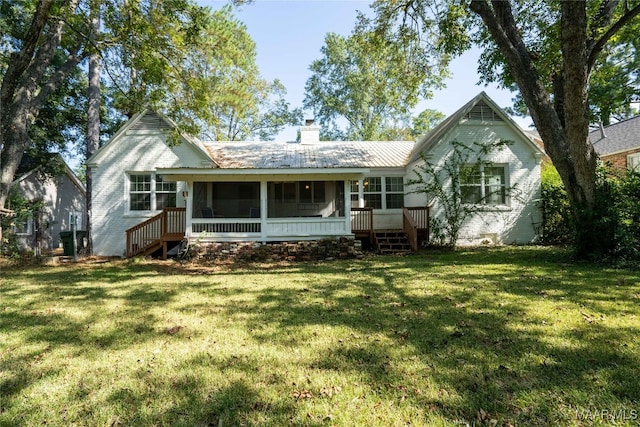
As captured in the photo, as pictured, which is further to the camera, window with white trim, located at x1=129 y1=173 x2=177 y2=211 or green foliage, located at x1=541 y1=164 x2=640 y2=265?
window with white trim, located at x1=129 y1=173 x2=177 y2=211

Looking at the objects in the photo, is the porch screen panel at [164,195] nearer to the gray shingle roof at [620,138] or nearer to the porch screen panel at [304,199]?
the porch screen panel at [304,199]

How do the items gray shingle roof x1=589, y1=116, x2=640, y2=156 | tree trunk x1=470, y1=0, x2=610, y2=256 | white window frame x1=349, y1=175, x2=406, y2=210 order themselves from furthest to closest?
gray shingle roof x1=589, y1=116, x2=640, y2=156
white window frame x1=349, y1=175, x2=406, y2=210
tree trunk x1=470, y1=0, x2=610, y2=256

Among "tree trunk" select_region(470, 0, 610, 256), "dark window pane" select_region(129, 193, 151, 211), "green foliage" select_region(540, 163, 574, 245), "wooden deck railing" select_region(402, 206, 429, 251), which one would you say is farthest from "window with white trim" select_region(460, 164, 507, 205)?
"dark window pane" select_region(129, 193, 151, 211)

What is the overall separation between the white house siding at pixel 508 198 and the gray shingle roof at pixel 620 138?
850cm

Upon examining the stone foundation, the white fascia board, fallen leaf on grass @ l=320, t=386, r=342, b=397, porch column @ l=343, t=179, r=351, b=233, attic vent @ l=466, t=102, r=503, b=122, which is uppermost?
attic vent @ l=466, t=102, r=503, b=122

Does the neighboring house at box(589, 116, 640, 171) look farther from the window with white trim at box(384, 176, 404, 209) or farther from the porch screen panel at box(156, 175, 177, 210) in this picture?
the porch screen panel at box(156, 175, 177, 210)

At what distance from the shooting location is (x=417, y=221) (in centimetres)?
1347

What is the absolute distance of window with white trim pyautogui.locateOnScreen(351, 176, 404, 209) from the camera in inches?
594

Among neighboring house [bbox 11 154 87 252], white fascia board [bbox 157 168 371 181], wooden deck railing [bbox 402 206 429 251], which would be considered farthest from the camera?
neighboring house [bbox 11 154 87 252]

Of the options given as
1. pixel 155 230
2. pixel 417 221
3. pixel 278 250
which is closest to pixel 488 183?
pixel 417 221

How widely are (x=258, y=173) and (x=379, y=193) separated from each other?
6.03 meters

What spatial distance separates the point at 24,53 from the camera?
780 centimetres

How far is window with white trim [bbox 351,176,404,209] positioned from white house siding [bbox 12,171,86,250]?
49.0ft

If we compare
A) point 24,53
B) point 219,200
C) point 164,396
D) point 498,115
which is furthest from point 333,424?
point 498,115
